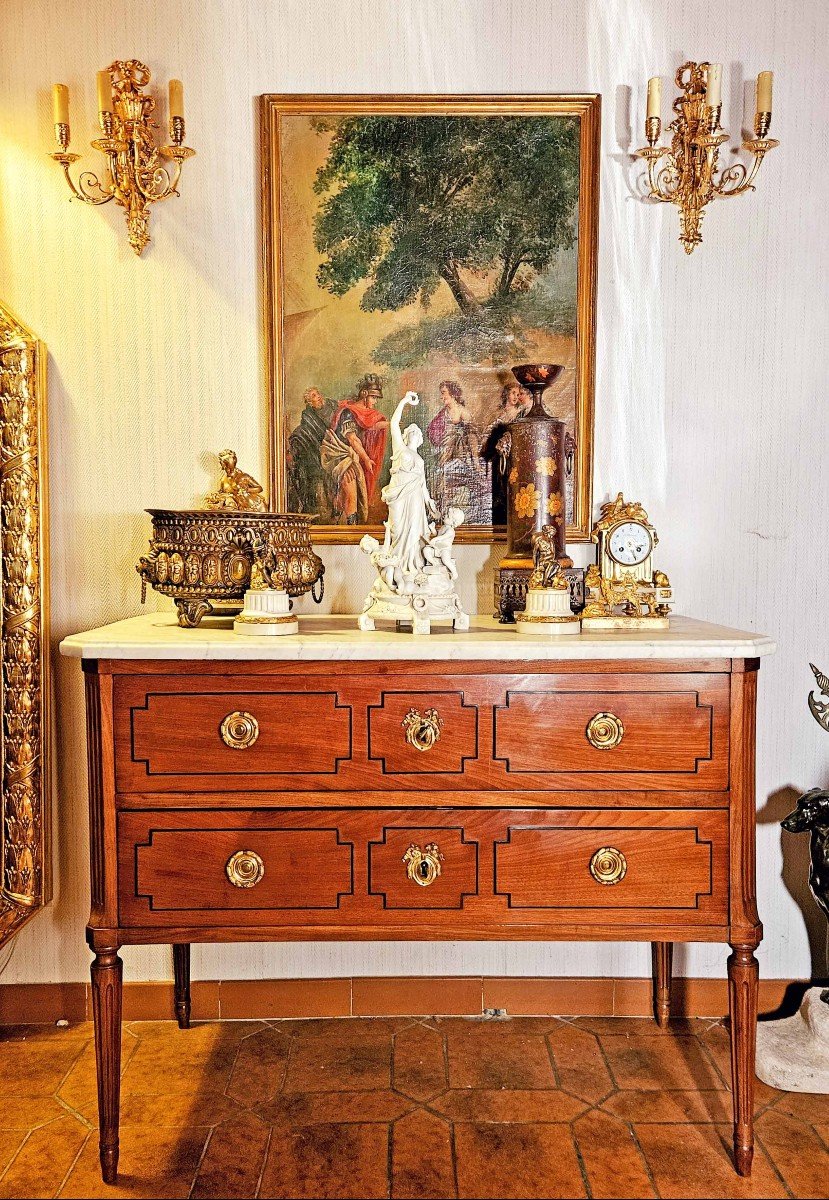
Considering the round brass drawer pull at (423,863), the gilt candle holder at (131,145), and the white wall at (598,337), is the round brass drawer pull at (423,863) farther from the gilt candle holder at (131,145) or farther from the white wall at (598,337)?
the gilt candle holder at (131,145)

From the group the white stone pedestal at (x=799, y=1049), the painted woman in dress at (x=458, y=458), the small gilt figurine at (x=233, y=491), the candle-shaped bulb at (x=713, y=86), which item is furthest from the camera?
the painted woman in dress at (x=458, y=458)

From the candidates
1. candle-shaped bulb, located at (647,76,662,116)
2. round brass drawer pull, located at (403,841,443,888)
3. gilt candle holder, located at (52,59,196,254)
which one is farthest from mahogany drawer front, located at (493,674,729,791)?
gilt candle holder, located at (52,59,196,254)

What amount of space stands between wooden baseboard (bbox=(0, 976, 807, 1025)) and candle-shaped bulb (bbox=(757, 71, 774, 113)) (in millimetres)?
2731

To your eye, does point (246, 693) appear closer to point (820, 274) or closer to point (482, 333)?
point (482, 333)

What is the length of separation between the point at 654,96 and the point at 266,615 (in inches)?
76.5

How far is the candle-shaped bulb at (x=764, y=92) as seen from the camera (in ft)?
8.54

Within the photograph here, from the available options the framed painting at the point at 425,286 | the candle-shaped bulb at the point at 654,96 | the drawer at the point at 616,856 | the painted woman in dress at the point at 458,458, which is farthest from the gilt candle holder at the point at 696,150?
the drawer at the point at 616,856

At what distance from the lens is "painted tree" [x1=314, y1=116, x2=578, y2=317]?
2.78 metres

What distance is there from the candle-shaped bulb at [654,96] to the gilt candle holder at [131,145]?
1412 mm

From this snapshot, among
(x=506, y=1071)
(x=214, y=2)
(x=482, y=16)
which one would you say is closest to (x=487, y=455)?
(x=482, y=16)

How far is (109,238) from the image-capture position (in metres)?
2.81

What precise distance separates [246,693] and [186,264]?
4.95 feet

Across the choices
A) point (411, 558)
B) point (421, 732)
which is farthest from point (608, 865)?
point (411, 558)

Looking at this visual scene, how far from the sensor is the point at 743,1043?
2129 millimetres
